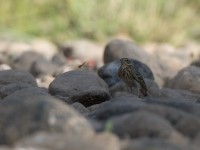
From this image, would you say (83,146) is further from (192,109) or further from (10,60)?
Answer: (10,60)

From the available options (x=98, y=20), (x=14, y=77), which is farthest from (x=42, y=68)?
(x=98, y=20)

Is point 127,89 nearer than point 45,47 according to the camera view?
Yes

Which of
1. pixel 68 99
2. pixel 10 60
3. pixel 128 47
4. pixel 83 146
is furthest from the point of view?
pixel 10 60

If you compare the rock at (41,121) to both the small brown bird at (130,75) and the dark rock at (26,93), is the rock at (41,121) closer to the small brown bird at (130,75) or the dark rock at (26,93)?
the dark rock at (26,93)

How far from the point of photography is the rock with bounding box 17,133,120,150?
351 centimetres

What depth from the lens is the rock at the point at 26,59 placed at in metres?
11.4

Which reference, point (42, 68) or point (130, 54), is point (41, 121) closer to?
point (130, 54)

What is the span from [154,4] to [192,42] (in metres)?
1.25

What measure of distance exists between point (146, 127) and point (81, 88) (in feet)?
9.04

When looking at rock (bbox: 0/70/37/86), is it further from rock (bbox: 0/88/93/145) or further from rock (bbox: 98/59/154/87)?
rock (bbox: 0/88/93/145)

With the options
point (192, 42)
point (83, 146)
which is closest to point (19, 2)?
point (192, 42)

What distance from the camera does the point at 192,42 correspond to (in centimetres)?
1634

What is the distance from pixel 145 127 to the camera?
3838 mm

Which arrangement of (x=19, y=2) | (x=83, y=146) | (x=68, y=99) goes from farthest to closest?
(x=19, y=2) < (x=68, y=99) < (x=83, y=146)
